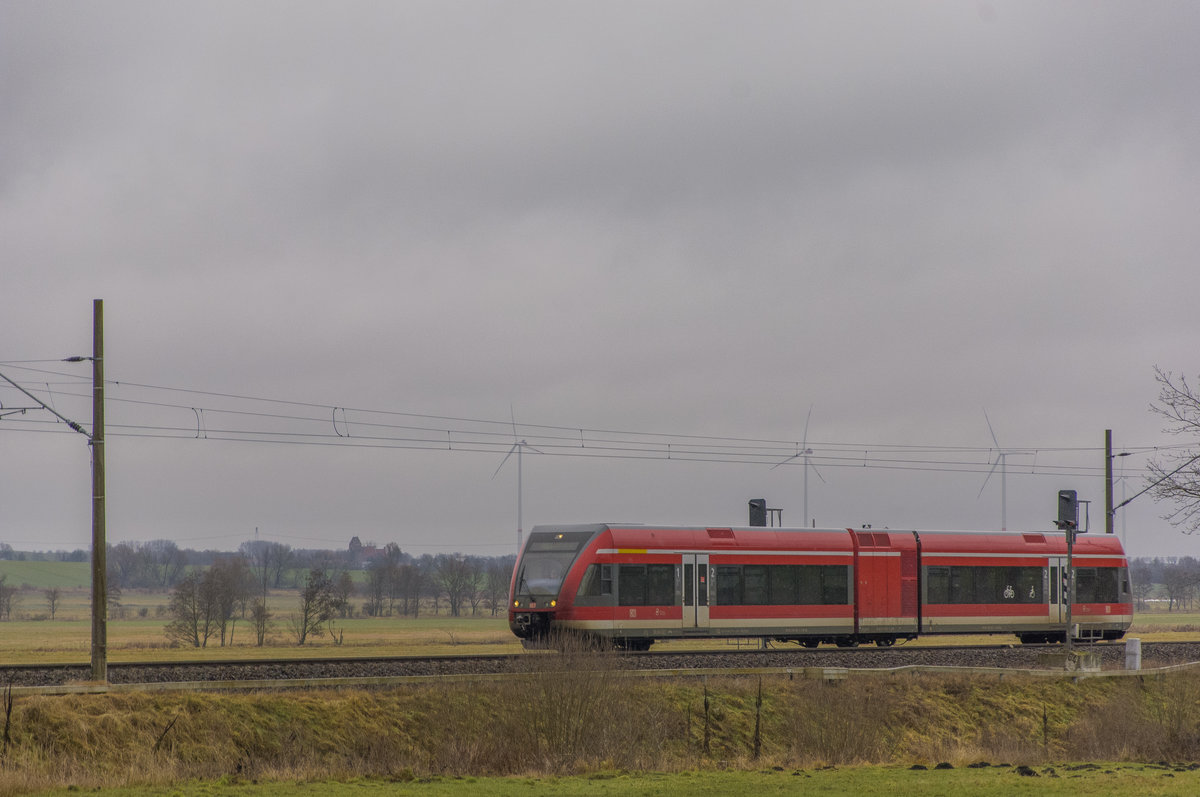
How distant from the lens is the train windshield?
3641cm

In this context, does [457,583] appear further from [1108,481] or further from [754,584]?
[754,584]

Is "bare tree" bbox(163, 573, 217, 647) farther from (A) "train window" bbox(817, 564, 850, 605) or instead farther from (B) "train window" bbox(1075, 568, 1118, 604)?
(B) "train window" bbox(1075, 568, 1118, 604)

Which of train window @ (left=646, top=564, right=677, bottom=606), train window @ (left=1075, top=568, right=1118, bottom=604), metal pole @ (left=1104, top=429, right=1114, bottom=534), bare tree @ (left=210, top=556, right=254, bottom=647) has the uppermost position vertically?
metal pole @ (left=1104, top=429, right=1114, bottom=534)

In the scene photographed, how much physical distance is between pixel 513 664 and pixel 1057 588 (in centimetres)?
2243

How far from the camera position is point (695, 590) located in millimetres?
37750

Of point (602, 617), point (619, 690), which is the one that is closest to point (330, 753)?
point (619, 690)

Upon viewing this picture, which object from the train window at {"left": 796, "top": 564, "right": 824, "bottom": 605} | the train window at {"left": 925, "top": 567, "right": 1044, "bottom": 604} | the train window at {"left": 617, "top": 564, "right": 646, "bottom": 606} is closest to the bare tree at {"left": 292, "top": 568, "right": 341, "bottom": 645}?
the train window at {"left": 796, "top": 564, "right": 824, "bottom": 605}

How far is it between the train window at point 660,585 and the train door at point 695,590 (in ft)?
1.44

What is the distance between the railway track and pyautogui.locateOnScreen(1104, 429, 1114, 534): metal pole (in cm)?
705

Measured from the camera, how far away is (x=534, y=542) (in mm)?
37531

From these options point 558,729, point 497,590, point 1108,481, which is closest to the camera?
point 558,729

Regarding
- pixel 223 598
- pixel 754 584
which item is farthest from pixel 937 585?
pixel 223 598

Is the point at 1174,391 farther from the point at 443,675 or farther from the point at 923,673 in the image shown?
the point at 443,675

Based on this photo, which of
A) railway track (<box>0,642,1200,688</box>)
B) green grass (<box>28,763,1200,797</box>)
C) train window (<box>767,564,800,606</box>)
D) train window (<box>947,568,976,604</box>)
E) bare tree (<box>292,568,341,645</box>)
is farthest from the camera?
bare tree (<box>292,568,341,645</box>)
